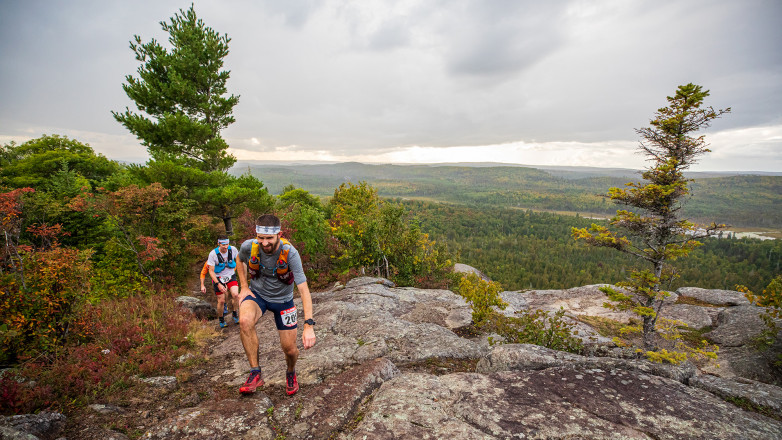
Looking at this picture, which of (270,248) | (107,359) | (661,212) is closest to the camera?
(270,248)

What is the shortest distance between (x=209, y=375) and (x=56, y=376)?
1.99 metres

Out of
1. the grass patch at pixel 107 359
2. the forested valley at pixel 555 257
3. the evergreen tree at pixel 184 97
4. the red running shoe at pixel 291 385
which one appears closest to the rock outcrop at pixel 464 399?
the red running shoe at pixel 291 385

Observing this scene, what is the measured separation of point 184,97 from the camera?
15961 mm

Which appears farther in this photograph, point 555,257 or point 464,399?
point 555,257

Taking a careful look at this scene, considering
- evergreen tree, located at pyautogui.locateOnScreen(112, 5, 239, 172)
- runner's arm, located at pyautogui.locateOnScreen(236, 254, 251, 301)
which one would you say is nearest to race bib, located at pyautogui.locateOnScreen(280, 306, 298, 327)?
runner's arm, located at pyautogui.locateOnScreen(236, 254, 251, 301)

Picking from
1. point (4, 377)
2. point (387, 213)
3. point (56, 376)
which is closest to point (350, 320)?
point (56, 376)

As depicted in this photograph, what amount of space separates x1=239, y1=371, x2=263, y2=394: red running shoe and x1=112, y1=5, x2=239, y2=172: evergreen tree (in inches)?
570

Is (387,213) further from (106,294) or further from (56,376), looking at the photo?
(56,376)

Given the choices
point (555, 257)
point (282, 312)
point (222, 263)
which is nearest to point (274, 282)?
point (282, 312)

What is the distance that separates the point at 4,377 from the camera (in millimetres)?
3992

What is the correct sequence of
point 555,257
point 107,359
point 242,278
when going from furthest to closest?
point 555,257 < point 107,359 < point 242,278

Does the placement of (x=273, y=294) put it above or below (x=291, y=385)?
above

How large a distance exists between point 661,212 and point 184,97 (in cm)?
2115

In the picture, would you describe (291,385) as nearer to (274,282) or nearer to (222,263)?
(274,282)
